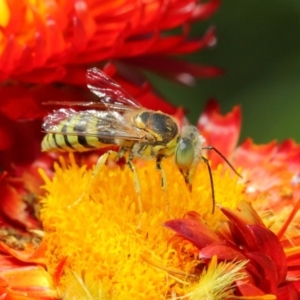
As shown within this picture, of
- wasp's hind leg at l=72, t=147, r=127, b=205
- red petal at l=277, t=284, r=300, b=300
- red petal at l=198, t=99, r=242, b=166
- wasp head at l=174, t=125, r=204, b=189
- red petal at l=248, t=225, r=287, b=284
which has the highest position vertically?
wasp's hind leg at l=72, t=147, r=127, b=205

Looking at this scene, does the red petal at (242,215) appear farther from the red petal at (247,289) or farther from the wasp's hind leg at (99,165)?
the wasp's hind leg at (99,165)

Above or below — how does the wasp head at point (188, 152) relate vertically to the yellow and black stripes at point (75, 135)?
below

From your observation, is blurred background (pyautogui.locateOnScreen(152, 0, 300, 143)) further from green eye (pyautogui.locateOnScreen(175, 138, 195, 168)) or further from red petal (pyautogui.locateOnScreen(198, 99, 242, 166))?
green eye (pyautogui.locateOnScreen(175, 138, 195, 168))

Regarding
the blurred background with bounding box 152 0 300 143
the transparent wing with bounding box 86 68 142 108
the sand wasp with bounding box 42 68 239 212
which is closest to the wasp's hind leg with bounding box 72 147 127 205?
the sand wasp with bounding box 42 68 239 212

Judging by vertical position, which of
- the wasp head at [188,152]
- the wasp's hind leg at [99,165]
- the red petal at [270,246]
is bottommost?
the red petal at [270,246]

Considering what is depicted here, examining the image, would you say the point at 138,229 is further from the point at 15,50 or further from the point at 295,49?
the point at 295,49

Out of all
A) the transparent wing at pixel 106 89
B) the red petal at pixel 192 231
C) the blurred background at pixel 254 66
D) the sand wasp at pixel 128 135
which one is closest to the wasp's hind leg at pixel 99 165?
the sand wasp at pixel 128 135

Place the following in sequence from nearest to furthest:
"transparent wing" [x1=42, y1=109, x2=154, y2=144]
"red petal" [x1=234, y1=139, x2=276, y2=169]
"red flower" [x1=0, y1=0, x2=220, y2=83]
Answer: "transparent wing" [x1=42, y1=109, x2=154, y2=144], "red flower" [x1=0, y1=0, x2=220, y2=83], "red petal" [x1=234, y1=139, x2=276, y2=169]

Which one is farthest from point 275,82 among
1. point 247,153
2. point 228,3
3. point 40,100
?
point 40,100
